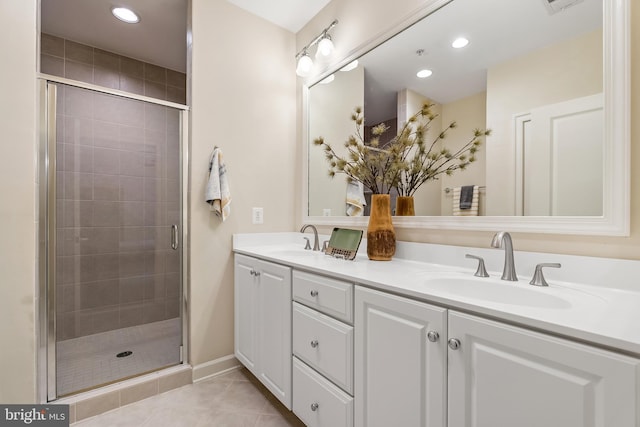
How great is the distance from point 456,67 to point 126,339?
2.64m

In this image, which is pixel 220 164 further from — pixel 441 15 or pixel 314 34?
pixel 441 15

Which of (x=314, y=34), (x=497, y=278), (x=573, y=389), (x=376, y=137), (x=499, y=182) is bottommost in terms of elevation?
(x=573, y=389)

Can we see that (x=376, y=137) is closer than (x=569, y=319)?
No

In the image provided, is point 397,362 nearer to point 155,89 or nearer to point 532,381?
point 532,381

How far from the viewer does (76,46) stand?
241 cm

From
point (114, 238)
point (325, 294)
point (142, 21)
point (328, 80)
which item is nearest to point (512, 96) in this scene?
point (325, 294)

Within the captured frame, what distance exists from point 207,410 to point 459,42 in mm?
2248

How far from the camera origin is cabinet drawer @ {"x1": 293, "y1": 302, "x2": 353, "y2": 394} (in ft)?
3.61

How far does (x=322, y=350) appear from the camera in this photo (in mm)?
1213

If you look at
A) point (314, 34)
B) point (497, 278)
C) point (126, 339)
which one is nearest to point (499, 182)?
point (497, 278)

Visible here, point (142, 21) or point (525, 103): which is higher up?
point (142, 21)

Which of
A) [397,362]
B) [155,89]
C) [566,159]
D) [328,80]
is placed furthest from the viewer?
[155,89]

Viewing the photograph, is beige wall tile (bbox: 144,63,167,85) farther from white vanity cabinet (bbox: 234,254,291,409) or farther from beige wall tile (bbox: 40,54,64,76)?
white vanity cabinet (bbox: 234,254,291,409)

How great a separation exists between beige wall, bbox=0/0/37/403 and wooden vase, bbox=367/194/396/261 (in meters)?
1.67
